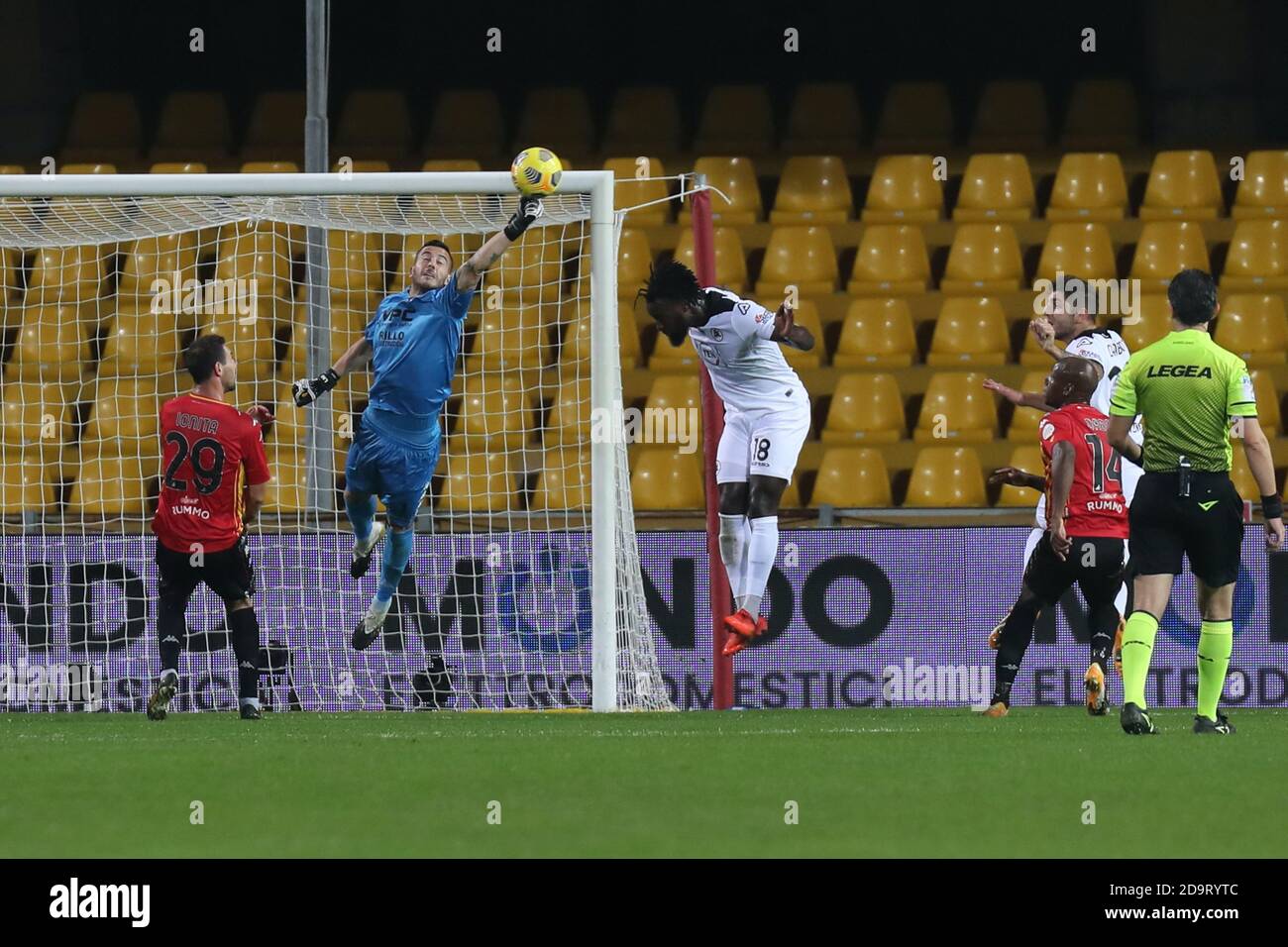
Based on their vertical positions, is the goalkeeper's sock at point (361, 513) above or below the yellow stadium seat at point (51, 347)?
below

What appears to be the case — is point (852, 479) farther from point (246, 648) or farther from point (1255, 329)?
point (246, 648)

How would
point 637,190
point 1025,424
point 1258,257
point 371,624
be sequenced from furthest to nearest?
point 637,190
point 1258,257
point 1025,424
point 371,624

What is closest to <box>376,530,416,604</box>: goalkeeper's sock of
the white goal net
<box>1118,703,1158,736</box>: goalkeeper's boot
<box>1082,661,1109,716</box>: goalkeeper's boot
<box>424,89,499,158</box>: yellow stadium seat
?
the white goal net

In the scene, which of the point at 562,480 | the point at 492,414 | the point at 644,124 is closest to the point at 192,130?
the point at 644,124

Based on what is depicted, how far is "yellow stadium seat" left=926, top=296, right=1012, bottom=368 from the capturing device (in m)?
15.0

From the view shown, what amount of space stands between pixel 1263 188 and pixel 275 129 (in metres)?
8.08

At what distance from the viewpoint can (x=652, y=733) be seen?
30.1 feet

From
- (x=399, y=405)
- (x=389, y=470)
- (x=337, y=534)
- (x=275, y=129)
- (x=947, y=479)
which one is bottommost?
(x=337, y=534)

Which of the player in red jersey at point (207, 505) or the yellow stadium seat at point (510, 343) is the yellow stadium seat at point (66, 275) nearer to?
the yellow stadium seat at point (510, 343)

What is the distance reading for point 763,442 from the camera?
34.7 ft

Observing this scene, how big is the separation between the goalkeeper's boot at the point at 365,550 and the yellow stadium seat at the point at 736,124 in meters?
6.90

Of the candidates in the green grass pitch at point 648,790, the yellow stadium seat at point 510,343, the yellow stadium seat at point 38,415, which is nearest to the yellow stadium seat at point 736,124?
the yellow stadium seat at point 510,343

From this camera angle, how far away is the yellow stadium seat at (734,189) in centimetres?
1628

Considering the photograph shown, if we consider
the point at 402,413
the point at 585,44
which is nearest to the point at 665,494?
the point at 402,413
